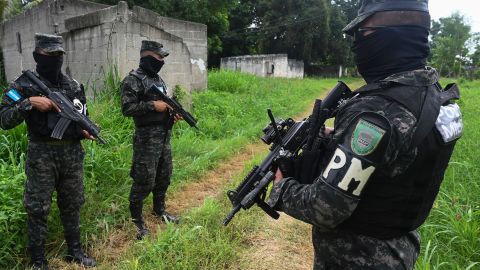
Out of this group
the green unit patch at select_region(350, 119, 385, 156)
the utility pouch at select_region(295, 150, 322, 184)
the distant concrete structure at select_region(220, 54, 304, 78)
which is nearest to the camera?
the green unit patch at select_region(350, 119, 385, 156)

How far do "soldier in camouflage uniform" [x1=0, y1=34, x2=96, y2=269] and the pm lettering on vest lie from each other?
2448mm

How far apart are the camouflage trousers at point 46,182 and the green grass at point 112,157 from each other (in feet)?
0.87

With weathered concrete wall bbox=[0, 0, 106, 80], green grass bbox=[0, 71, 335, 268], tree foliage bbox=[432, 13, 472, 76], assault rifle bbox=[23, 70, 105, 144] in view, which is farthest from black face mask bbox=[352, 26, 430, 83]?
tree foliage bbox=[432, 13, 472, 76]

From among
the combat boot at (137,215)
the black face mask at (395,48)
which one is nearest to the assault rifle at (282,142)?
the black face mask at (395,48)

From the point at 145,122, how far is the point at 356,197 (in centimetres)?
278

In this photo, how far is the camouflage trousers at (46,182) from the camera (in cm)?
305

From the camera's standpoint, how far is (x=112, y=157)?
4.66 meters

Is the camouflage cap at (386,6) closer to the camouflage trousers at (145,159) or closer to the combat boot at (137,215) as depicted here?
the camouflage trousers at (145,159)

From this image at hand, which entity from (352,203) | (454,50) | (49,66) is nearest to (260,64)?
(49,66)

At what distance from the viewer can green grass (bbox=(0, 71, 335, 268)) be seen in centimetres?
331

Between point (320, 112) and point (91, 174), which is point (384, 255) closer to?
point (320, 112)

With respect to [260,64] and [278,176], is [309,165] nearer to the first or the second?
[278,176]

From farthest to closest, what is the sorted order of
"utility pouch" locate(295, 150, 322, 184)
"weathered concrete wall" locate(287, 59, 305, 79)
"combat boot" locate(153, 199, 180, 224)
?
"weathered concrete wall" locate(287, 59, 305, 79) < "combat boot" locate(153, 199, 180, 224) < "utility pouch" locate(295, 150, 322, 184)

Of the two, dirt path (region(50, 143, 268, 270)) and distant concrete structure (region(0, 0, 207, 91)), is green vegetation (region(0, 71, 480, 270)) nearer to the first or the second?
dirt path (region(50, 143, 268, 270))
